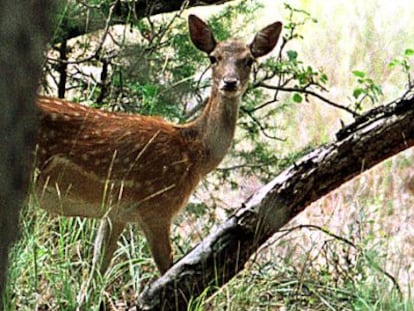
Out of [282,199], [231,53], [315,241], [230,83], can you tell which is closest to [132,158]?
[230,83]

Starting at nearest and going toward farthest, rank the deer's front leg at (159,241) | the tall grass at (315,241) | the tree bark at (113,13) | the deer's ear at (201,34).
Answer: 1. the tall grass at (315,241)
2. the deer's front leg at (159,241)
3. the deer's ear at (201,34)
4. the tree bark at (113,13)

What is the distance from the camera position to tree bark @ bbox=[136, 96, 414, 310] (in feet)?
10.6

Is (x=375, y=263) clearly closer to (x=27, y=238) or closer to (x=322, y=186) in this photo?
(x=322, y=186)

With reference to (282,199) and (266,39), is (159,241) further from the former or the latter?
(266,39)

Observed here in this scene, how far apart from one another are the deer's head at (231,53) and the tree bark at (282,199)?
75cm

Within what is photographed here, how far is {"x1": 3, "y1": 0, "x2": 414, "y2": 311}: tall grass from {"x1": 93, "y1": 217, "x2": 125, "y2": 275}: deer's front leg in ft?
0.20

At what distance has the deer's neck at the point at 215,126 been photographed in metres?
4.10

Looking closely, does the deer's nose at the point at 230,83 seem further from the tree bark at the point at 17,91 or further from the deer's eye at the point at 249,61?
the tree bark at the point at 17,91

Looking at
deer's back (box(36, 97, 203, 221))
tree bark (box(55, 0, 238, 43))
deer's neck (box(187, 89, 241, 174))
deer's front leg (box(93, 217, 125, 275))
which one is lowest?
deer's front leg (box(93, 217, 125, 275))

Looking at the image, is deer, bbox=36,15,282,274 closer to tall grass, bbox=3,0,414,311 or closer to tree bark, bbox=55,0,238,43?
tall grass, bbox=3,0,414,311

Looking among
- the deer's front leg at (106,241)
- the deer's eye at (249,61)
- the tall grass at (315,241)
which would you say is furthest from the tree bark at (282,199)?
the deer's eye at (249,61)

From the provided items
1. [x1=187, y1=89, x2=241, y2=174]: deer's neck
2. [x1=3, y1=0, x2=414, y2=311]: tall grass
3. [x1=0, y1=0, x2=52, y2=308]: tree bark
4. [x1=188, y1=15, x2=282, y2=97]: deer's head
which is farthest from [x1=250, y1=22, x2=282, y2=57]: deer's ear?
[x1=0, y1=0, x2=52, y2=308]: tree bark

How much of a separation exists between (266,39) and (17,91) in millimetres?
3625

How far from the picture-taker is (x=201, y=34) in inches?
169
